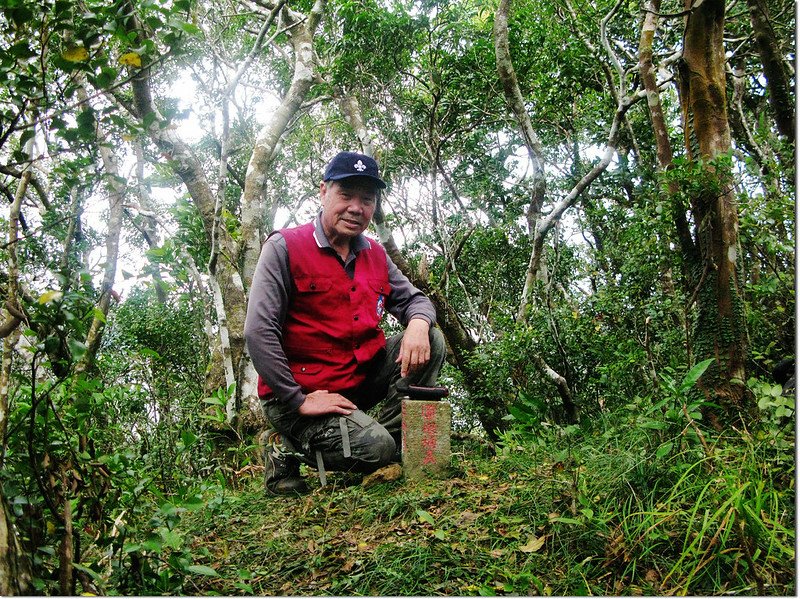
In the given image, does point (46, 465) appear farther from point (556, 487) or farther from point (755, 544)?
point (755, 544)

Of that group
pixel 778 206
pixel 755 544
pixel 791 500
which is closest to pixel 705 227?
pixel 778 206

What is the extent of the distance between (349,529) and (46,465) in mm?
1443

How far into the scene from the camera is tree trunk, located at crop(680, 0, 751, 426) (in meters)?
3.73

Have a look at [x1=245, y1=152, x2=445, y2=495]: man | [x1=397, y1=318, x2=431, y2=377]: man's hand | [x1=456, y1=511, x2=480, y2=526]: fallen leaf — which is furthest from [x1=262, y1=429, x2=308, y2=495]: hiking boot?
[x1=456, y1=511, x2=480, y2=526]: fallen leaf

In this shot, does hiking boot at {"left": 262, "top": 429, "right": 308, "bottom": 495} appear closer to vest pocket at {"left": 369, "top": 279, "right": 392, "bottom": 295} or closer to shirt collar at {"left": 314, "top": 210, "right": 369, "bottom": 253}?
vest pocket at {"left": 369, "top": 279, "right": 392, "bottom": 295}

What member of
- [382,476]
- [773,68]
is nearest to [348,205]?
[382,476]

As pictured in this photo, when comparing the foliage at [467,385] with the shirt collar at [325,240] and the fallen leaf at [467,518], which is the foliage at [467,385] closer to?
the fallen leaf at [467,518]

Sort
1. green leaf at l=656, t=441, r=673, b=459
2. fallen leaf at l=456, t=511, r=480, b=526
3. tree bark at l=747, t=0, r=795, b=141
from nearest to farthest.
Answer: green leaf at l=656, t=441, r=673, b=459 < fallen leaf at l=456, t=511, r=480, b=526 < tree bark at l=747, t=0, r=795, b=141

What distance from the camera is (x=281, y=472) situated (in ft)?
12.2

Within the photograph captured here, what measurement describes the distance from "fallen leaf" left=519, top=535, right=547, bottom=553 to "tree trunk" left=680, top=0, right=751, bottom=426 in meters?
1.69

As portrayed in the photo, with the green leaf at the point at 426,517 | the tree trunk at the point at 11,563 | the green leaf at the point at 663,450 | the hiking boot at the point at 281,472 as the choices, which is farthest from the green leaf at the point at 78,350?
the green leaf at the point at 663,450

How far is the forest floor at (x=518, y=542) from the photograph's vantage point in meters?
2.24

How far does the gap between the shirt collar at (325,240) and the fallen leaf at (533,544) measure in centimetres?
209

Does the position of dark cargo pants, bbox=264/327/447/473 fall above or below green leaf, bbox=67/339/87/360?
below
